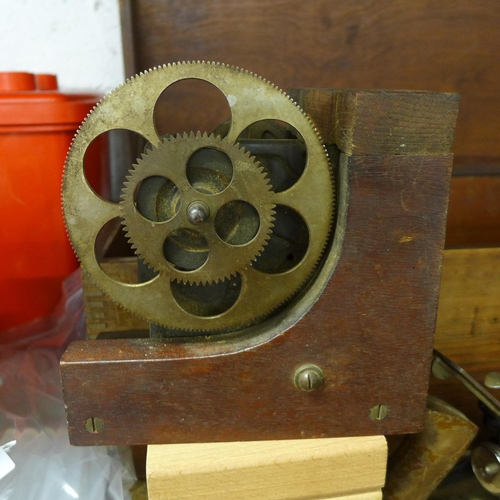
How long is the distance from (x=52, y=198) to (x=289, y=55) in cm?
65

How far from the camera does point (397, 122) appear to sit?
23.4 inches

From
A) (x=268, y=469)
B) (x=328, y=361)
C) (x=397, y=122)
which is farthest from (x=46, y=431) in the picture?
(x=397, y=122)

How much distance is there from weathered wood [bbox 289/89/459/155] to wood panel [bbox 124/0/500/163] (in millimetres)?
647

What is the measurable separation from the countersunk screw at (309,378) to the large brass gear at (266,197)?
0.09 meters

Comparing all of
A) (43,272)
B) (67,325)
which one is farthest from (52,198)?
(67,325)

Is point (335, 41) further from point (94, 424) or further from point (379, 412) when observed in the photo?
point (94, 424)

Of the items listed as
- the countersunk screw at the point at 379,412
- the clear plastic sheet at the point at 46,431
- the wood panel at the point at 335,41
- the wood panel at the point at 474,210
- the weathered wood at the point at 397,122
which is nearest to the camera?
the weathered wood at the point at 397,122

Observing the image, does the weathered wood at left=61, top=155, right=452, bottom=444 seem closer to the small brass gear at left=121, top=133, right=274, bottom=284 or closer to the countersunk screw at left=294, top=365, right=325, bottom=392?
the countersunk screw at left=294, top=365, right=325, bottom=392

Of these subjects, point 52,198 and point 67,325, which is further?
point 67,325

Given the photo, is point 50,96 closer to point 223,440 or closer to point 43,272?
point 43,272

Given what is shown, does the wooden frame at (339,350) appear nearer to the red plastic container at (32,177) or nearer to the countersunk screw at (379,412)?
the countersunk screw at (379,412)

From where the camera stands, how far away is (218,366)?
671 millimetres

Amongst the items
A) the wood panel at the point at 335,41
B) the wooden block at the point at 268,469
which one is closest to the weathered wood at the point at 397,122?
the wooden block at the point at 268,469

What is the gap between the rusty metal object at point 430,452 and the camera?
77cm
